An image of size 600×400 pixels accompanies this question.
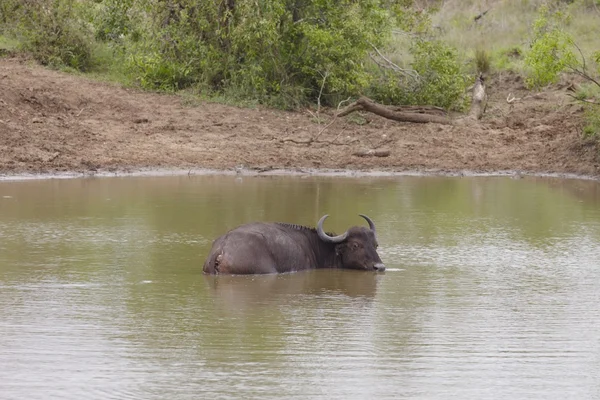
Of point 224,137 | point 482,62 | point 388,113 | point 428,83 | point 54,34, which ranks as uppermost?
point 54,34

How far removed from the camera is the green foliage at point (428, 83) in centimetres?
2362

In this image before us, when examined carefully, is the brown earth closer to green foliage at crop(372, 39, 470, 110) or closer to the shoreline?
the shoreline

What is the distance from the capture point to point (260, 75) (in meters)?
23.2

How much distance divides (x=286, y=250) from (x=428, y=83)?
12520 millimetres

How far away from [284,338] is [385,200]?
26.3 ft

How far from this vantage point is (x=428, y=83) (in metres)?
23.6

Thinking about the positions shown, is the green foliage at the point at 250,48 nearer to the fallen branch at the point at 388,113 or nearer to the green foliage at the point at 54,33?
the green foliage at the point at 54,33

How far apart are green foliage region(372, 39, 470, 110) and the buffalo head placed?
11713 mm

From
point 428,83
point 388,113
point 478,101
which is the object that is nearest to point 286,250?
point 388,113

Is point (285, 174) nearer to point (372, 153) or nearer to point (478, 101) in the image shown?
point (372, 153)

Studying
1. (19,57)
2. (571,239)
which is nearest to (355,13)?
(19,57)

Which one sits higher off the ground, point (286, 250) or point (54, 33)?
point (54, 33)

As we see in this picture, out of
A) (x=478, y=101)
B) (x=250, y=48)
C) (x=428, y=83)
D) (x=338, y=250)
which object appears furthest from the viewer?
(x=428, y=83)

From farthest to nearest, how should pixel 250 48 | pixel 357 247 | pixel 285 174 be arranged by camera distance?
pixel 250 48
pixel 285 174
pixel 357 247
